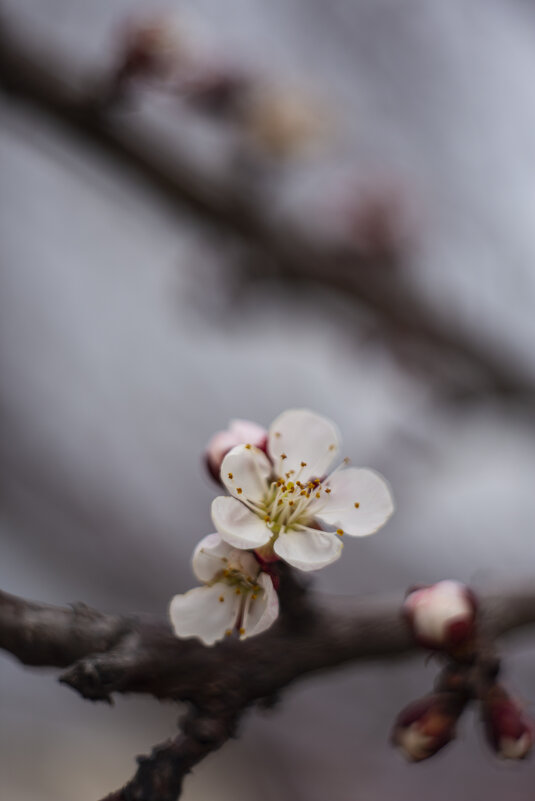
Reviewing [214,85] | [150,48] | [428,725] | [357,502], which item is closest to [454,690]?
[428,725]

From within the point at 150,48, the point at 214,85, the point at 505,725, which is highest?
the point at 214,85

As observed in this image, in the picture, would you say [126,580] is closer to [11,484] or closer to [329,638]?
[11,484]

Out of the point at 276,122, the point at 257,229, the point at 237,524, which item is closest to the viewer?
the point at 237,524

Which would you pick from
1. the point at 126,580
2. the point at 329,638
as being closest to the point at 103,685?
the point at 329,638

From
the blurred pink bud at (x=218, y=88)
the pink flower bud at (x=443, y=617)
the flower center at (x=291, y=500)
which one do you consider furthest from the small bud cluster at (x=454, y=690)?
the blurred pink bud at (x=218, y=88)

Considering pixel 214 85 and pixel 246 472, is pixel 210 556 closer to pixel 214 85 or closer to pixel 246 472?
pixel 246 472

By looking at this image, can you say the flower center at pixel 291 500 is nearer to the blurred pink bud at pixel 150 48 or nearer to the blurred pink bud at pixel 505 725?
the blurred pink bud at pixel 505 725

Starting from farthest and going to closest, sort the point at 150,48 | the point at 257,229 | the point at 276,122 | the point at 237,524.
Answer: the point at 276,122
the point at 257,229
the point at 150,48
the point at 237,524

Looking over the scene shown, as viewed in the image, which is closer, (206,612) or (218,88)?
(206,612)
